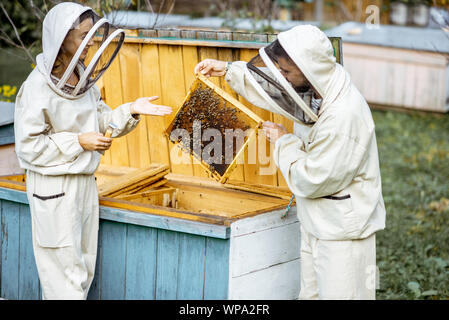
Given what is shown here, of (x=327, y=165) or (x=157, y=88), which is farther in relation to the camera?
(x=157, y=88)

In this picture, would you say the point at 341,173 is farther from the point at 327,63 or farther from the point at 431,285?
the point at 431,285

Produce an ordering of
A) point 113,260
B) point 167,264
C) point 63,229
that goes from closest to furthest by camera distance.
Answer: point 63,229 → point 167,264 → point 113,260

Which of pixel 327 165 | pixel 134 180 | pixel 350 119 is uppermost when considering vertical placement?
pixel 350 119

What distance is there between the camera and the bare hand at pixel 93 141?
352 centimetres

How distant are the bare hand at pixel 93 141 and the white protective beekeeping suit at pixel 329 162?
881 mm

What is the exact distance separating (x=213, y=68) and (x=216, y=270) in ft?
4.02

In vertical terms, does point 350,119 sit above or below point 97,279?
above

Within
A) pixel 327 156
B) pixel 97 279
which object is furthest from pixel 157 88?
pixel 327 156

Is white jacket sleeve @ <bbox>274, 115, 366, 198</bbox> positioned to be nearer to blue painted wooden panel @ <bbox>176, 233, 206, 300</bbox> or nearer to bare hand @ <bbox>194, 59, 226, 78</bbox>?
blue painted wooden panel @ <bbox>176, 233, 206, 300</bbox>

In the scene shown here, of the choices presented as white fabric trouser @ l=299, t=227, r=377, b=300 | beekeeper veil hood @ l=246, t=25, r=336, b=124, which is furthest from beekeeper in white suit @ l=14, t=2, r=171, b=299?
white fabric trouser @ l=299, t=227, r=377, b=300

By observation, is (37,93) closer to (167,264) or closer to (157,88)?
(167,264)

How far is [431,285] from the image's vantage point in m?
5.08

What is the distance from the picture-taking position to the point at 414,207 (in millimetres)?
6961

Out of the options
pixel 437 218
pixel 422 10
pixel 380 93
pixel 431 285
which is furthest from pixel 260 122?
pixel 422 10
